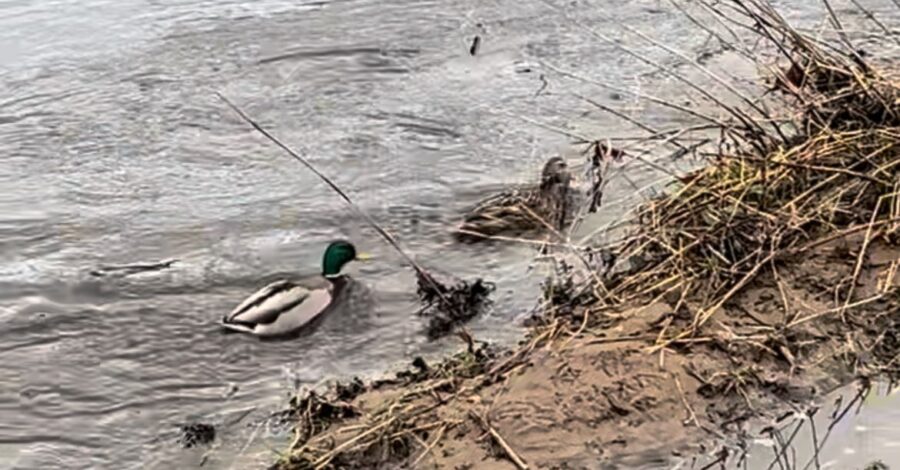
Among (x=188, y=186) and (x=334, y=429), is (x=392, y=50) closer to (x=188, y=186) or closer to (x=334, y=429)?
(x=188, y=186)

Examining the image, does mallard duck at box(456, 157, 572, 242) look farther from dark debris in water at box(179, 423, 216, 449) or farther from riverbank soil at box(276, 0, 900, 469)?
dark debris in water at box(179, 423, 216, 449)

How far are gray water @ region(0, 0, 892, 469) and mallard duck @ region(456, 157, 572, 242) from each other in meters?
0.12

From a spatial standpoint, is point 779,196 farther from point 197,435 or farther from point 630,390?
point 197,435

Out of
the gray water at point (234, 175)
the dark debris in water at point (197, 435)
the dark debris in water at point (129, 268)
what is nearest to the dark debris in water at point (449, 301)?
the gray water at point (234, 175)

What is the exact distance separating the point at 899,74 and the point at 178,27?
572 cm

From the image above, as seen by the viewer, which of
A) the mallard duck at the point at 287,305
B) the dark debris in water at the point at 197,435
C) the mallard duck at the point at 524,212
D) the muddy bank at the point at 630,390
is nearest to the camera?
the muddy bank at the point at 630,390

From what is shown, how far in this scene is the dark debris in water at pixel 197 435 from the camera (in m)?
5.86

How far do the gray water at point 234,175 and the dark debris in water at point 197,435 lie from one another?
48mm

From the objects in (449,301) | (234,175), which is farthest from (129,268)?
(449,301)

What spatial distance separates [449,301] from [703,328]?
1.46 meters

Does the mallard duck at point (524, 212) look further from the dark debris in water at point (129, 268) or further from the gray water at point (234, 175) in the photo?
the dark debris in water at point (129, 268)

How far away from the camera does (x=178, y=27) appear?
36.0ft

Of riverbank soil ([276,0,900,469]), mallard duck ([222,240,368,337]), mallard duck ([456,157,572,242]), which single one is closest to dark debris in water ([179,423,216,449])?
riverbank soil ([276,0,900,469])

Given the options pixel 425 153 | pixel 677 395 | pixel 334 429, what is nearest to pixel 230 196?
pixel 425 153
